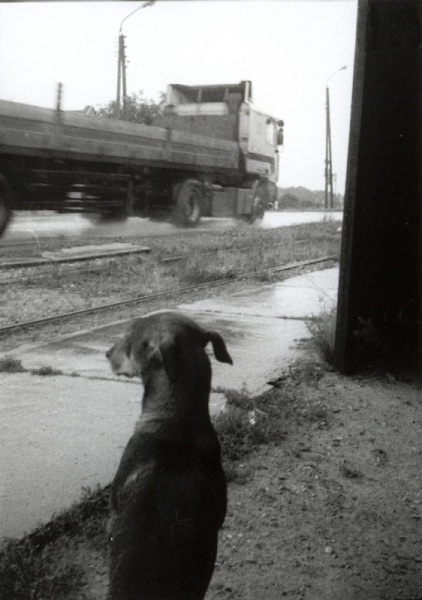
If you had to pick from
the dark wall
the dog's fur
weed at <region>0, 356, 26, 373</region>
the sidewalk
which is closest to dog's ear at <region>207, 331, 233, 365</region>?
the dog's fur

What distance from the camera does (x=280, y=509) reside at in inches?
99.3

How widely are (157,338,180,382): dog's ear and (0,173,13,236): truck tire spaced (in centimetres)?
67

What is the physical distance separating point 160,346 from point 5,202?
30.7 inches

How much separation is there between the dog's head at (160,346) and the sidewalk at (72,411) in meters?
0.78

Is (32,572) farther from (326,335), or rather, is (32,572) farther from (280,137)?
(326,335)

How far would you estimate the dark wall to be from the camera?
10.9ft

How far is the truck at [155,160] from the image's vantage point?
181 centimetres

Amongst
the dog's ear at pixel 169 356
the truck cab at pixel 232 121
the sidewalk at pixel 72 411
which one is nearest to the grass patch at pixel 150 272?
the sidewalk at pixel 72 411

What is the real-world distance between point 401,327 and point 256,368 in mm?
1668

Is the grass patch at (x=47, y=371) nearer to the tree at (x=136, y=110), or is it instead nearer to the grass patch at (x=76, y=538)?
the grass patch at (x=76, y=538)

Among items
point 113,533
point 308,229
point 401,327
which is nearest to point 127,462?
point 113,533

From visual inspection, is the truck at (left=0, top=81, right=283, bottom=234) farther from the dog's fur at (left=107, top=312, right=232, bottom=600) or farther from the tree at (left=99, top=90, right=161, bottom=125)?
the dog's fur at (left=107, top=312, right=232, bottom=600)

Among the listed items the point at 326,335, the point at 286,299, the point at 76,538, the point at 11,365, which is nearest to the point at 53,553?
the point at 76,538

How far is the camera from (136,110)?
68.6 inches
